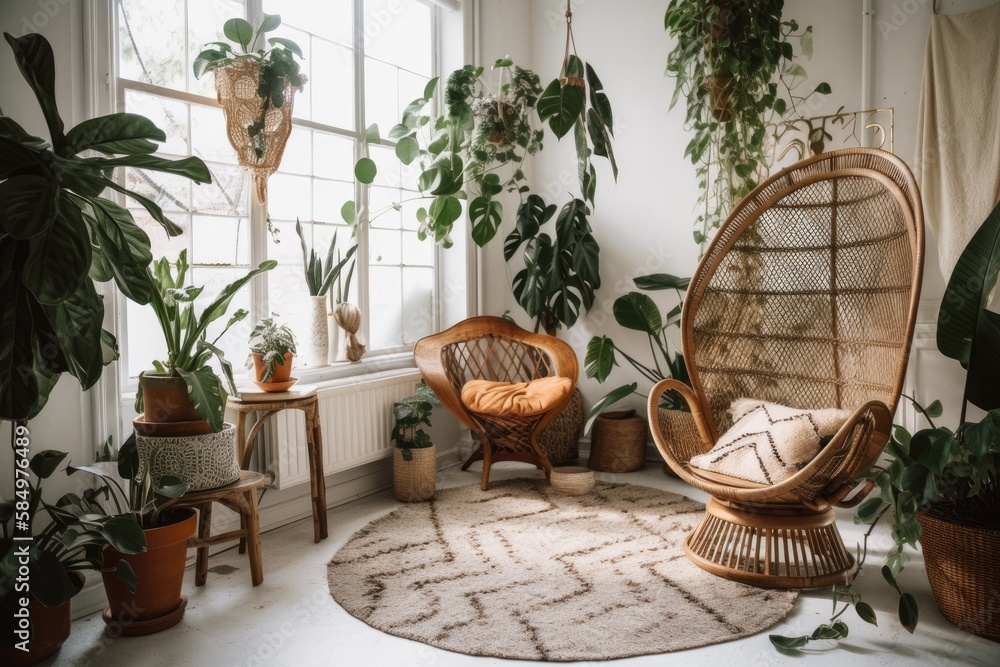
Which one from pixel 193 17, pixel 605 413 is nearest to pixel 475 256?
pixel 605 413

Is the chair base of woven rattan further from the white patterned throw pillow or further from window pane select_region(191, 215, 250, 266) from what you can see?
window pane select_region(191, 215, 250, 266)

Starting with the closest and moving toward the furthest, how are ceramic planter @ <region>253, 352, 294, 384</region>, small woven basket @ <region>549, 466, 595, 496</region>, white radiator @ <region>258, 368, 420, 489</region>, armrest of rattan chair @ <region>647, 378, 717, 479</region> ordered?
armrest of rattan chair @ <region>647, 378, 717, 479</region>
ceramic planter @ <region>253, 352, 294, 384</region>
white radiator @ <region>258, 368, 420, 489</region>
small woven basket @ <region>549, 466, 595, 496</region>

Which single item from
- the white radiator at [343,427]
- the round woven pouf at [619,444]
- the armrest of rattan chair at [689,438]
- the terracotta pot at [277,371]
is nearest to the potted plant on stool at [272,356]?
the terracotta pot at [277,371]

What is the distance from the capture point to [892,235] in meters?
2.39

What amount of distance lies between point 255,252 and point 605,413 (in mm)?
2131

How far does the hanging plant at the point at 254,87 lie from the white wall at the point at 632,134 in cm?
169

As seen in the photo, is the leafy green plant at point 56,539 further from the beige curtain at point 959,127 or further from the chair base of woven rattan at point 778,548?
the beige curtain at point 959,127

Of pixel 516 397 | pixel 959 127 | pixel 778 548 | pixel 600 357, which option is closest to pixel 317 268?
pixel 516 397

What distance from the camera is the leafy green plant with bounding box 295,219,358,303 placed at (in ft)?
10.2

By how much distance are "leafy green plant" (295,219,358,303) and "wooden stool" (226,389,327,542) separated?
60 centimetres

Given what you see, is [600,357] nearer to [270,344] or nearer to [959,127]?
[270,344]

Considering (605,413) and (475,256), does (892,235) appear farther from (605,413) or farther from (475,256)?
(475,256)

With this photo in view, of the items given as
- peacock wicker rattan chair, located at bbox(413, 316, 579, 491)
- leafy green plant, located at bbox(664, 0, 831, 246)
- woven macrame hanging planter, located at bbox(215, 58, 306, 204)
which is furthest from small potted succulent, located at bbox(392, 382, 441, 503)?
leafy green plant, located at bbox(664, 0, 831, 246)

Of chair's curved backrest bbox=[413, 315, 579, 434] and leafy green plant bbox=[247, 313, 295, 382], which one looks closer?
leafy green plant bbox=[247, 313, 295, 382]
